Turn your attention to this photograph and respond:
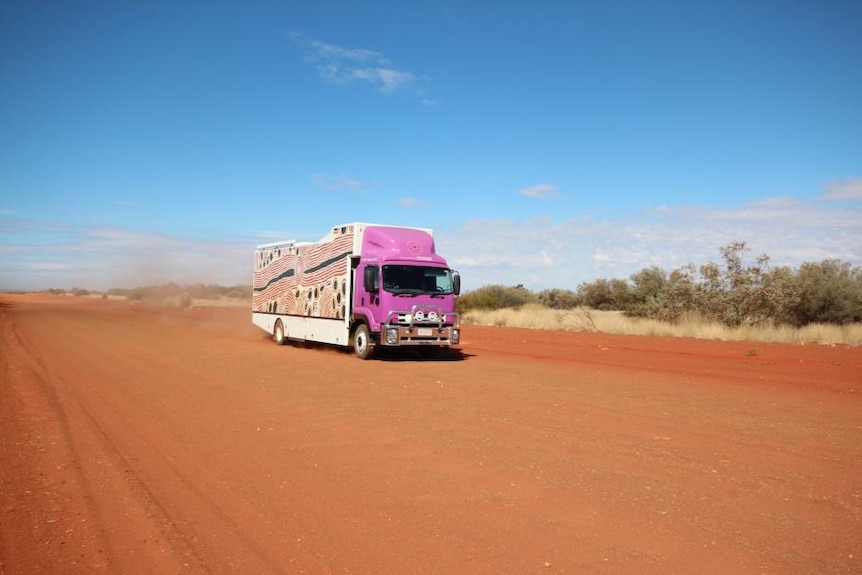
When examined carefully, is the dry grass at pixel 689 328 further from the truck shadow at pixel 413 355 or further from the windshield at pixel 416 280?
the windshield at pixel 416 280

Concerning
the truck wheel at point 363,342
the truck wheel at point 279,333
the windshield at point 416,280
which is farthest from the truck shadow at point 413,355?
the truck wheel at point 279,333

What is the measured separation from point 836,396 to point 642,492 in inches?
333

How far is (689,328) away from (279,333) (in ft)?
55.7

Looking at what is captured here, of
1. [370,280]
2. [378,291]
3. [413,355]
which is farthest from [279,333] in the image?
[370,280]

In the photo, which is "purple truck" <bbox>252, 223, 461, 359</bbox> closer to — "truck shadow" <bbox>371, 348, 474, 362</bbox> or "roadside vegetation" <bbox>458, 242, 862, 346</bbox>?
"truck shadow" <bbox>371, 348, 474, 362</bbox>

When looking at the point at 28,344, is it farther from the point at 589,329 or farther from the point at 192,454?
the point at 589,329

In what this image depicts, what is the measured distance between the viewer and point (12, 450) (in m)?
7.97

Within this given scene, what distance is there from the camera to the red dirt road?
5.01 m

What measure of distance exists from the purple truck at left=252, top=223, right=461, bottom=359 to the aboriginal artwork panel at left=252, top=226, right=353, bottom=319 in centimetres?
3

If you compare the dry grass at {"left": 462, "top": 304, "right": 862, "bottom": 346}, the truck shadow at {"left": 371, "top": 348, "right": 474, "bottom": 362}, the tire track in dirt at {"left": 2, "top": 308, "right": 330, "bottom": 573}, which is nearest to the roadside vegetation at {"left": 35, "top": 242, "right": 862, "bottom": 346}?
the dry grass at {"left": 462, "top": 304, "right": 862, "bottom": 346}

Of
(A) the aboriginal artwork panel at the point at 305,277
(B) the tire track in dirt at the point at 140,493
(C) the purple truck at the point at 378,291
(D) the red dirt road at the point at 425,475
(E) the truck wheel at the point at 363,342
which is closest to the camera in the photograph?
(B) the tire track in dirt at the point at 140,493

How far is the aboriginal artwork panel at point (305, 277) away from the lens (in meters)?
20.5

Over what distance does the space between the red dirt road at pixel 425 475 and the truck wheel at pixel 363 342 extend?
431 cm

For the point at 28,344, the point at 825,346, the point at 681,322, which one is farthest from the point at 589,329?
the point at 28,344
